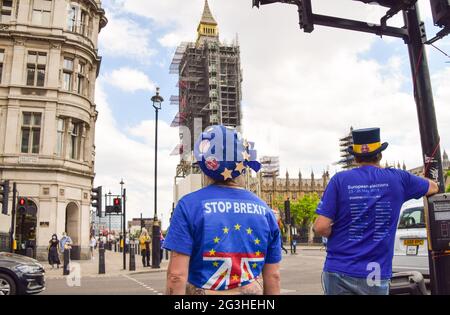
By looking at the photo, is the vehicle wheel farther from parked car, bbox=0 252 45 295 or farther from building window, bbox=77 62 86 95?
building window, bbox=77 62 86 95

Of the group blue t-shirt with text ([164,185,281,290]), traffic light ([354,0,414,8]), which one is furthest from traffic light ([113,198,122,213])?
blue t-shirt with text ([164,185,281,290])

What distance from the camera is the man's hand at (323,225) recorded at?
3529 mm

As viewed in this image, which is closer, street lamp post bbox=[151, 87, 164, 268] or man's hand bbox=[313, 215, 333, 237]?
man's hand bbox=[313, 215, 333, 237]

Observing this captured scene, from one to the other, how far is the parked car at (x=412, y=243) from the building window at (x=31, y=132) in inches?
953

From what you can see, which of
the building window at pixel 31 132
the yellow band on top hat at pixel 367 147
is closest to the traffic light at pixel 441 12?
the yellow band on top hat at pixel 367 147

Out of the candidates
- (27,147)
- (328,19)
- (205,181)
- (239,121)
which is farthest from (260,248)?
(239,121)

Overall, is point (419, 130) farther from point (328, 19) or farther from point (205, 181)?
point (205, 181)

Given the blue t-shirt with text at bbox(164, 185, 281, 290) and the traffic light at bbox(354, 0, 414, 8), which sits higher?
the traffic light at bbox(354, 0, 414, 8)

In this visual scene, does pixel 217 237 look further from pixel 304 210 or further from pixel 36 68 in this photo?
pixel 304 210

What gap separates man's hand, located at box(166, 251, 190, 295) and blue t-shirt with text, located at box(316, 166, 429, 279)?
62.1 inches

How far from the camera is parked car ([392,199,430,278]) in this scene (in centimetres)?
886

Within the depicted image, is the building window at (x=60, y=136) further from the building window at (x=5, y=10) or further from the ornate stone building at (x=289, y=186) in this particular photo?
the ornate stone building at (x=289, y=186)

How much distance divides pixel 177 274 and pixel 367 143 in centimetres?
212

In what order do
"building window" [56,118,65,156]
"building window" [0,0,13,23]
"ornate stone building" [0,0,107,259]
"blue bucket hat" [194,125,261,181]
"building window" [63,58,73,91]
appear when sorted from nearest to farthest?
"blue bucket hat" [194,125,261,181], "ornate stone building" [0,0,107,259], "building window" [56,118,65,156], "building window" [0,0,13,23], "building window" [63,58,73,91]
